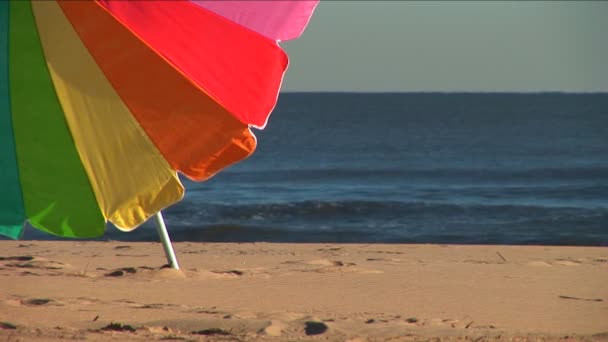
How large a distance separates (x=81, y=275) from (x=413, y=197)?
1548cm

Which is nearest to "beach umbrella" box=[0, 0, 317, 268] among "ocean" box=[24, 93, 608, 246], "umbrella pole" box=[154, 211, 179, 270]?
"umbrella pole" box=[154, 211, 179, 270]

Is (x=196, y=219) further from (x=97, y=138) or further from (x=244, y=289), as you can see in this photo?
(x=97, y=138)

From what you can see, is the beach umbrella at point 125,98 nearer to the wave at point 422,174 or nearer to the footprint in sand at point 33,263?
the footprint in sand at point 33,263

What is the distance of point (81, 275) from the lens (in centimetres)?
841

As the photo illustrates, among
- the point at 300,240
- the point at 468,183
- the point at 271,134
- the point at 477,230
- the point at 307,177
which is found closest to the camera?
the point at 300,240

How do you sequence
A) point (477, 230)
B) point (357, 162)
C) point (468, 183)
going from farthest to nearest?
1. point (357, 162)
2. point (468, 183)
3. point (477, 230)

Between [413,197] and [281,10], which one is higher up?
[281,10]

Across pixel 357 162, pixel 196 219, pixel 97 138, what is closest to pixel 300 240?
pixel 196 219

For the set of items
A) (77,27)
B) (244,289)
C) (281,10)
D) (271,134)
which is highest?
(281,10)

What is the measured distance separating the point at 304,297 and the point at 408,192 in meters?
17.7

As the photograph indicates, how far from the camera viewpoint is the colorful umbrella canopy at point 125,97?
522 cm

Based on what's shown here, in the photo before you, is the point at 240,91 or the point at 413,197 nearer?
the point at 240,91

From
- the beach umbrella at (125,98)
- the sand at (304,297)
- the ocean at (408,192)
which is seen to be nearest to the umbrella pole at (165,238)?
the sand at (304,297)

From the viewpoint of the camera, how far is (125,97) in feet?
17.3
